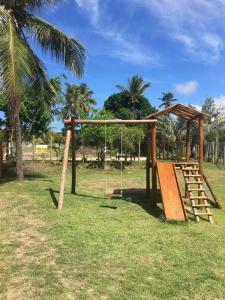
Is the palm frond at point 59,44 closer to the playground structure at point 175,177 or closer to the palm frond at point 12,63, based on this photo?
the palm frond at point 12,63

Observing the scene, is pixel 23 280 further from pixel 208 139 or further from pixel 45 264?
pixel 208 139

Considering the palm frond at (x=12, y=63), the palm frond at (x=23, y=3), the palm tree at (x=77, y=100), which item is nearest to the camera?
the palm frond at (x=12, y=63)

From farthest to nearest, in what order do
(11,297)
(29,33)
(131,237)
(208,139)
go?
(208,139) → (29,33) → (131,237) → (11,297)

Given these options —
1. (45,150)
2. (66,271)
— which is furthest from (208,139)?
(66,271)

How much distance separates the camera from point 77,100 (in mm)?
55406

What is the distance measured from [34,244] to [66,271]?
4.64 feet

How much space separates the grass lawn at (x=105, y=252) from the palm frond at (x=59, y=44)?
6.16 m

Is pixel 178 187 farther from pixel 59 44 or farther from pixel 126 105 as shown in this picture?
pixel 126 105

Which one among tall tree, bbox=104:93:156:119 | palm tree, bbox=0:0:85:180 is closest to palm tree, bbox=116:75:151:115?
tall tree, bbox=104:93:156:119

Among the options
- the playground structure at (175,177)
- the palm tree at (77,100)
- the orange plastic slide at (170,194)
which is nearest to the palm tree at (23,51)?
the playground structure at (175,177)

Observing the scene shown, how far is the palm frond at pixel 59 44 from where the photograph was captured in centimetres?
1456

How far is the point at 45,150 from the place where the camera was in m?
31.1

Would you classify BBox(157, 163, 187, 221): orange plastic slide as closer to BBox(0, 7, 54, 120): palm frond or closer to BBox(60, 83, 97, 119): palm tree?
BBox(0, 7, 54, 120): palm frond

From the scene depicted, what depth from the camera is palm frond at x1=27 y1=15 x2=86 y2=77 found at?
14562mm
